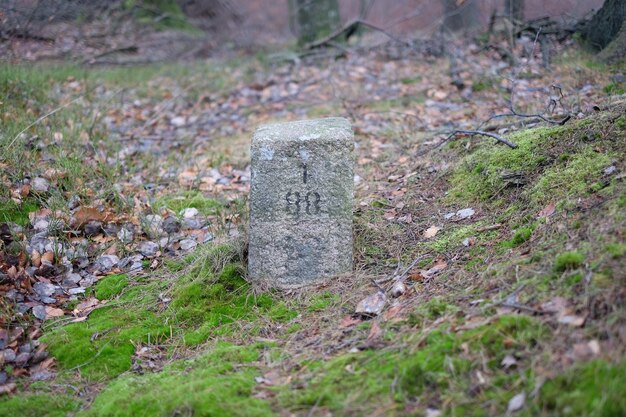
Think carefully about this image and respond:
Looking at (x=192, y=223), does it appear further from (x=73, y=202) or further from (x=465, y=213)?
(x=465, y=213)

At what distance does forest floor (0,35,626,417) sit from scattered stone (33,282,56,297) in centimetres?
1

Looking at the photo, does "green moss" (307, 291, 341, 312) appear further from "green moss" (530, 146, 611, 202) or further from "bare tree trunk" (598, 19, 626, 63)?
"bare tree trunk" (598, 19, 626, 63)

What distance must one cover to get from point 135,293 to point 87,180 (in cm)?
160

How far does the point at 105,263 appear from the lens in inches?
165

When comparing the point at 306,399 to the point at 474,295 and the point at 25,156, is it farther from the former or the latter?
the point at 25,156

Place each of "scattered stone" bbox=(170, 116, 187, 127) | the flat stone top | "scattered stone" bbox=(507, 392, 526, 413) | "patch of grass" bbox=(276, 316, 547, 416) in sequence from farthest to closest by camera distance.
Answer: "scattered stone" bbox=(170, 116, 187, 127) → the flat stone top → "patch of grass" bbox=(276, 316, 547, 416) → "scattered stone" bbox=(507, 392, 526, 413)

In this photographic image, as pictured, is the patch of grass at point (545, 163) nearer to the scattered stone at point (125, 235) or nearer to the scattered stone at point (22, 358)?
the scattered stone at point (125, 235)

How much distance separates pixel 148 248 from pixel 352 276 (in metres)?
1.70

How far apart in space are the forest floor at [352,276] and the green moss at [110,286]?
2 centimetres

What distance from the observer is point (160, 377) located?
2973 millimetres

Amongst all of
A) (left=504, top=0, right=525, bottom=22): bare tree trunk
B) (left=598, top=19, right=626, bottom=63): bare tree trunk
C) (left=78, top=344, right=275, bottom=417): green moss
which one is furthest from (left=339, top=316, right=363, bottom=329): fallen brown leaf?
(left=504, top=0, right=525, bottom=22): bare tree trunk

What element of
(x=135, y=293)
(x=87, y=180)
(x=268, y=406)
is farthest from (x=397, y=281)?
(x=87, y=180)

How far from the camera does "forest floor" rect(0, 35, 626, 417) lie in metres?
2.43

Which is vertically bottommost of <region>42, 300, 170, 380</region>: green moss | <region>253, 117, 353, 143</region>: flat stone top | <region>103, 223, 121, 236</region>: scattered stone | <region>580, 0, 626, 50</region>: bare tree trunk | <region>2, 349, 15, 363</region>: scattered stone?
<region>42, 300, 170, 380</region>: green moss
